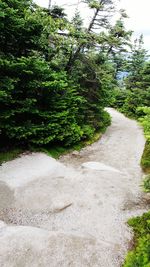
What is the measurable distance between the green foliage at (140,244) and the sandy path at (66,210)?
27cm

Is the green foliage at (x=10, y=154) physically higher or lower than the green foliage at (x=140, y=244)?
lower

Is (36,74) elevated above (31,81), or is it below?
above

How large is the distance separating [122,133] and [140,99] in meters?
7.44

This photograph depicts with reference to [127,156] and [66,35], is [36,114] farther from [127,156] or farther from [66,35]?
[127,156]

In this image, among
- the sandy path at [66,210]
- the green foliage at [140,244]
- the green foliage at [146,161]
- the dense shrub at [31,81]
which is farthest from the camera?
the green foliage at [146,161]

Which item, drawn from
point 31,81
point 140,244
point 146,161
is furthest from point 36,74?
point 140,244

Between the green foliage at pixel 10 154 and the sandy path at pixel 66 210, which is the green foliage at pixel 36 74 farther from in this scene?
the sandy path at pixel 66 210

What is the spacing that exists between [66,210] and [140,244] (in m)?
2.90

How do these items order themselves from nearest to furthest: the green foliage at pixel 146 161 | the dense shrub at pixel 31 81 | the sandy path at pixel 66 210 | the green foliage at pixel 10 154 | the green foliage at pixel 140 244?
the green foliage at pixel 140 244 < the sandy path at pixel 66 210 < the dense shrub at pixel 31 81 < the green foliage at pixel 10 154 < the green foliage at pixel 146 161

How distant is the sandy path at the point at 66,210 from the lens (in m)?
5.91

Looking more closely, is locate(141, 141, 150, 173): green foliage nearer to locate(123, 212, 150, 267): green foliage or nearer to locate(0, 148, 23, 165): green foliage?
locate(123, 212, 150, 267): green foliage

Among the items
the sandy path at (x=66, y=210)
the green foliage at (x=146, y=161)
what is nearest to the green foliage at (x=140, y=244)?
the sandy path at (x=66, y=210)

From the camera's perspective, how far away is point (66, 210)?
801cm

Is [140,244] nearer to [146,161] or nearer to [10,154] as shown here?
[146,161]
